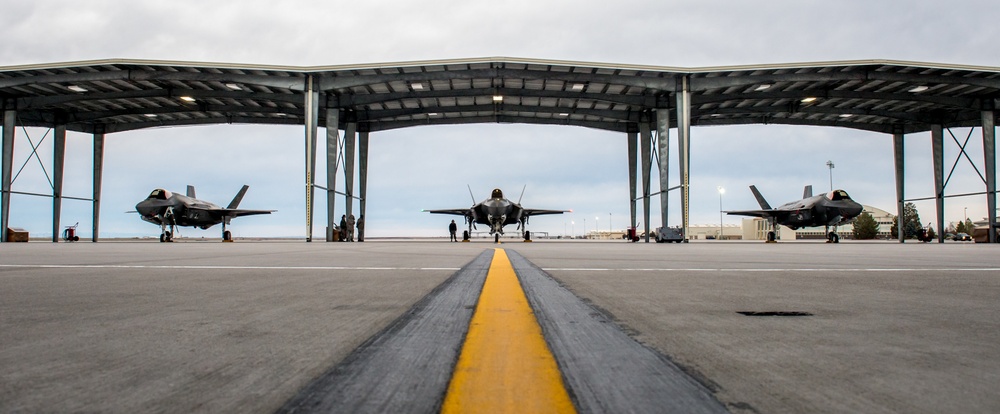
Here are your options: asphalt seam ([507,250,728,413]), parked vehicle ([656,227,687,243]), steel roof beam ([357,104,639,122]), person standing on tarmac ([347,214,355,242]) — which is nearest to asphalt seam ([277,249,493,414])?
asphalt seam ([507,250,728,413])

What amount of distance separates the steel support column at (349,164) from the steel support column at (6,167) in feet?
52.7

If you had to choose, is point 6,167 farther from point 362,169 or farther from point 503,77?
point 503,77

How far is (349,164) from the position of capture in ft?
103

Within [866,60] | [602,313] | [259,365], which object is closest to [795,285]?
[602,313]

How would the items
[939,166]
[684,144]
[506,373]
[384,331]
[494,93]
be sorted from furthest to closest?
[939,166] < [494,93] < [684,144] < [384,331] < [506,373]

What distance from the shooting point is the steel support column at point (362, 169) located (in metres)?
34.2

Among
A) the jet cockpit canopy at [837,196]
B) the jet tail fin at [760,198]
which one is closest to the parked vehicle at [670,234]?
the jet cockpit canopy at [837,196]

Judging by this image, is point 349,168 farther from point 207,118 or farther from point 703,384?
point 703,384

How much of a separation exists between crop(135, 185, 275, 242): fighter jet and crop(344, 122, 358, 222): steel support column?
6.73m

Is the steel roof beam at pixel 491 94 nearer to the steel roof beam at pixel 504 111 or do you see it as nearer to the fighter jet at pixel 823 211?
the steel roof beam at pixel 504 111

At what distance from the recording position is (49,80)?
23.1 meters

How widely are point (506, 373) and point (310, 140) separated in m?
24.2

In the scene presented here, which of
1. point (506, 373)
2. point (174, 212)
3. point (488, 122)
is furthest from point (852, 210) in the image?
point (174, 212)

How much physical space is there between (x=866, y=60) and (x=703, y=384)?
26641 millimetres
